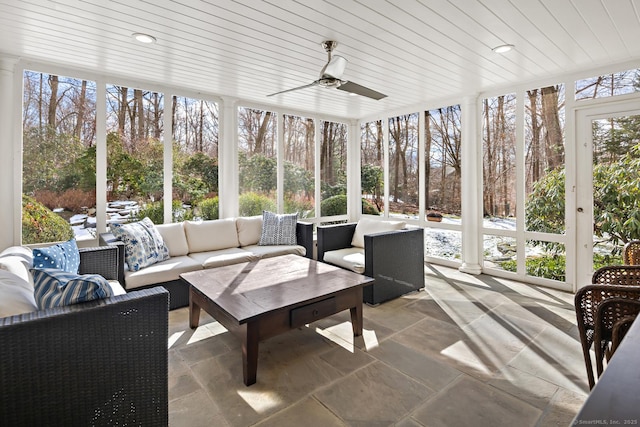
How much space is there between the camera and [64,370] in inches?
56.9

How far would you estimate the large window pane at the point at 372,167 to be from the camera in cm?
629

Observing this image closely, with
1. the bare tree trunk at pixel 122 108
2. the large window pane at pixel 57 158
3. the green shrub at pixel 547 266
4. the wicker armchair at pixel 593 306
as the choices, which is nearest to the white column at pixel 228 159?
the bare tree trunk at pixel 122 108

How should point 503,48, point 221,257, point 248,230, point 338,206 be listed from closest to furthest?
point 503,48 → point 221,257 → point 248,230 → point 338,206

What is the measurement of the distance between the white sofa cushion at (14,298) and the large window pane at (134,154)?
2487 mm

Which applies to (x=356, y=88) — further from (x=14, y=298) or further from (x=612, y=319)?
(x=14, y=298)

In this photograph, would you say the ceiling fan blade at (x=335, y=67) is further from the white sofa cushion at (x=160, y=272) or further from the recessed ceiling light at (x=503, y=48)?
the white sofa cushion at (x=160, y=272)

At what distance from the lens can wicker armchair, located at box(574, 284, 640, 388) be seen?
167 cm

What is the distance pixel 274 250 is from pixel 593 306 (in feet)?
10.9

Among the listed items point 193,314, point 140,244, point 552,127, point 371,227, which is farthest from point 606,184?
point 140,244

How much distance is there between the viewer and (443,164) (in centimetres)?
533

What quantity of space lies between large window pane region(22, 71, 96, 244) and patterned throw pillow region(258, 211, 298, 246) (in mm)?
2042

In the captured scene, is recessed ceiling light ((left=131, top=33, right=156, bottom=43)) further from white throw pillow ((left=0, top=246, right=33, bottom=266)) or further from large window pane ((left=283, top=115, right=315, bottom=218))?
large window pane ((left=283, top=115, right=315, bottom=218))

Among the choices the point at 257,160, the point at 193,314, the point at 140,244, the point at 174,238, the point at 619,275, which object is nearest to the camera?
the point at 619,275

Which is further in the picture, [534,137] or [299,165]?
[299,165]
